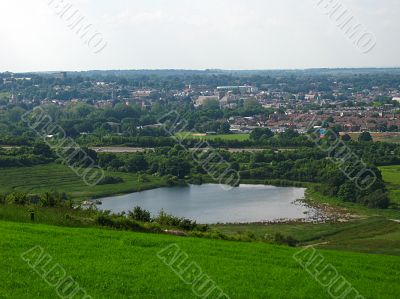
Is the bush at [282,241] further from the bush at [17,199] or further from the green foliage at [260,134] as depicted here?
the green foliage at [260,134]

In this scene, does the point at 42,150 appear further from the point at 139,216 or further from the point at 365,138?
the point at 139,216

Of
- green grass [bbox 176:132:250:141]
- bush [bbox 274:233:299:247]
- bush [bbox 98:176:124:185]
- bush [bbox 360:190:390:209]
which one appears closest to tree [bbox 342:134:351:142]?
green grass [bbox 176:132:250:141]

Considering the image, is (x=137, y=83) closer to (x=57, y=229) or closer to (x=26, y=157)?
(x=26, y=157)

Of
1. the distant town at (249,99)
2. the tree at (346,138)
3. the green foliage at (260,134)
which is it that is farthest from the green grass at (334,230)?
the distant town at (249,99)

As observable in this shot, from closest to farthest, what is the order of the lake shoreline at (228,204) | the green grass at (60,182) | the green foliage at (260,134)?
the lake shoreline at (228,204), the green grass at (60,182), the green foliage at (260,134)

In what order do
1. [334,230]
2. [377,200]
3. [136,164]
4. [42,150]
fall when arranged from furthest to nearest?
1. [136,164]
2. [42,150]
3. [377,200]
4. [334,230]

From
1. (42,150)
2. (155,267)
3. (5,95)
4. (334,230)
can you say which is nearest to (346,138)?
(42,150)
